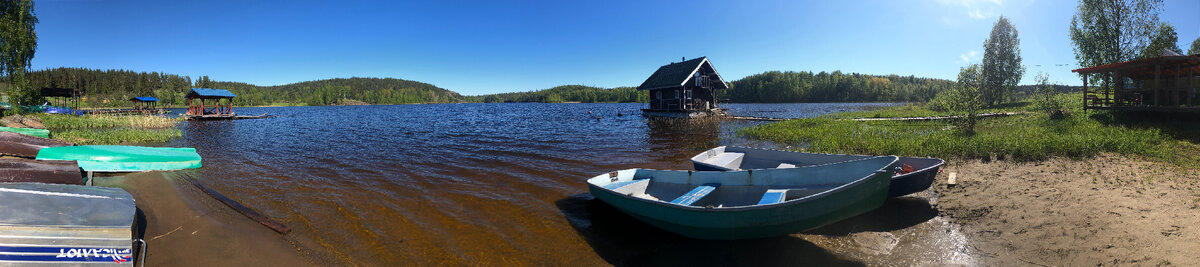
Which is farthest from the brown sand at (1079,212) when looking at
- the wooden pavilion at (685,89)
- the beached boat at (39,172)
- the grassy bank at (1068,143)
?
the wooden pavilion at (685,89)

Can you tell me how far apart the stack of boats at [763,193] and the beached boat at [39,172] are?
8.74 m

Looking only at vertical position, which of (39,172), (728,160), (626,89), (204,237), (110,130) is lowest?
(204,237)

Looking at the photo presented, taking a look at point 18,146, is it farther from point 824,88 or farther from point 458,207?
point 824,88

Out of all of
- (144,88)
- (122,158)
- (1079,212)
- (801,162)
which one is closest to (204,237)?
(122,158)

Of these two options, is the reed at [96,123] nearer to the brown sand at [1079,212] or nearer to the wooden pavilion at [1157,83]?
the brown sand at [1079,212]

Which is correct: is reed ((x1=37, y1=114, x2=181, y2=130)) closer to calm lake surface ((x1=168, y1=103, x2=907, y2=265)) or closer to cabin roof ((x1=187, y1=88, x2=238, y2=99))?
cabin roof ((x1=187, y1=88, x2=238, y2=99))

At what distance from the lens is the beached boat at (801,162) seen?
750cm

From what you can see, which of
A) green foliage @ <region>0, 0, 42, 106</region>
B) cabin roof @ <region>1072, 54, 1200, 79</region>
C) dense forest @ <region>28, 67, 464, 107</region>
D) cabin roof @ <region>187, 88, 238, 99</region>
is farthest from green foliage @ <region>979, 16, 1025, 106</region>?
dense forest @ <region>28, 67, 464, 107</region>

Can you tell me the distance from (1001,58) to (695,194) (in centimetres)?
5082

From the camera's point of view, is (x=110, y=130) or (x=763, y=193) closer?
(x=763, y=193)

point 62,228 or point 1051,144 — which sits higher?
point 1051,144

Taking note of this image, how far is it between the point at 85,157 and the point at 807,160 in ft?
58.4

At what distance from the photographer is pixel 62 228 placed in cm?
397

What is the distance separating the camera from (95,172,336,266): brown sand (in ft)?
17.8
